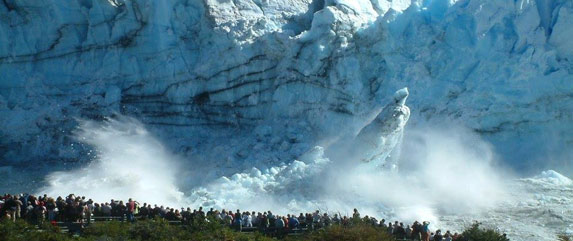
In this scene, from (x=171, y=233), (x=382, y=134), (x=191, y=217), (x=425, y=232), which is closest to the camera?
(x=171, y=233)

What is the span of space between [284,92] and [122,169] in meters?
7.54

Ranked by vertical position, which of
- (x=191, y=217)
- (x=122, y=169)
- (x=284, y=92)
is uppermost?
(x=284, y=92)

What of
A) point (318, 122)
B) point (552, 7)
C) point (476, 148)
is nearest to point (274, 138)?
point (318, 122)

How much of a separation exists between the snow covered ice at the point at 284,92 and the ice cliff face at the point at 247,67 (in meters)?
0.06

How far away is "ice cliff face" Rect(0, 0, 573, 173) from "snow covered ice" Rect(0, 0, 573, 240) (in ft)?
0.19

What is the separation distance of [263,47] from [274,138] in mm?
4223

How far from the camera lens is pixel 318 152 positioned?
43250mm

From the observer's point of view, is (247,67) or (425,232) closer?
(425,232)

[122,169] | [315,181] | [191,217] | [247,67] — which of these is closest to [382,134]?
[315,181]

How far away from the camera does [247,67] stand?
46.2 m

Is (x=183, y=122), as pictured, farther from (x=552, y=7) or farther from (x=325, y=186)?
(x=552, y=7)

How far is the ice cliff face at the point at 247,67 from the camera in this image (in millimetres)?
44594

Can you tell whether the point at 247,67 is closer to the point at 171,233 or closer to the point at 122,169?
the point at 122,169

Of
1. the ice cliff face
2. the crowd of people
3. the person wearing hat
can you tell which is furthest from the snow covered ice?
the person wearing hat
